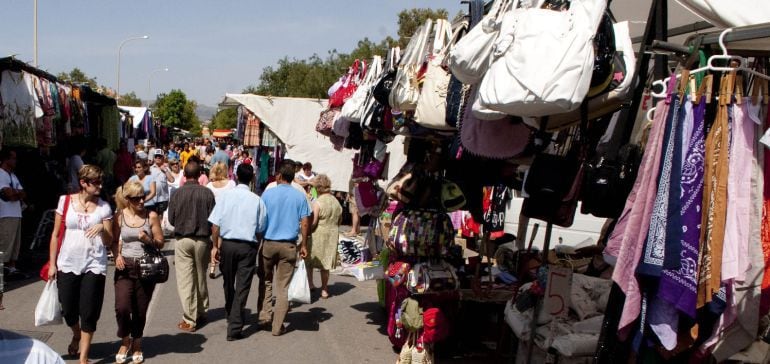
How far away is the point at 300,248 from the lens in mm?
8914

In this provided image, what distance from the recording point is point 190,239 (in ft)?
27.5

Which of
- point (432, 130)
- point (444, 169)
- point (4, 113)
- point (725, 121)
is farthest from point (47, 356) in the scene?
point (4, 113)

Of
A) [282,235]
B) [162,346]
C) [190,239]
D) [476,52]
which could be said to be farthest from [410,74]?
[162,346]

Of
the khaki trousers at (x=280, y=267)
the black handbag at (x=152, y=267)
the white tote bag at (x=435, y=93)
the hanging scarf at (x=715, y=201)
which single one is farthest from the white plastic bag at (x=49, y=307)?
the hanging scarf at (x=715, y=201)

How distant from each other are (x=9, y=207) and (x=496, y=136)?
8.64 m

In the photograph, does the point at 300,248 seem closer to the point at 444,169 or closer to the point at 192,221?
the point at 192,221

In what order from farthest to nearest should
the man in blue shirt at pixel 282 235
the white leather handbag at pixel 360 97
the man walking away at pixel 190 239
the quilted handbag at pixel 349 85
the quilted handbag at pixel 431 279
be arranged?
the quilted handbag at pixel 349 85, the man walking away at pixel 190 239, the man in blue shirt at pixel 282 235, the white leather handbag at pixel 360 97, the quilted handbag at pixel 431 279

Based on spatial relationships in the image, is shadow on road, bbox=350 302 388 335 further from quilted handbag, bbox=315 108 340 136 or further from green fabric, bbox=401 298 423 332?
quilted handbag, bbox=315 108 340 136

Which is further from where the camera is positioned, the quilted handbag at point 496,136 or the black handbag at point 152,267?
the black handbag at point 152,267

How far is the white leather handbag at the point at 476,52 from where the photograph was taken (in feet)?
13.1

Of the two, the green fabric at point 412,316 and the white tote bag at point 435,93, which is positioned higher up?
the white tote bag at point 435,93

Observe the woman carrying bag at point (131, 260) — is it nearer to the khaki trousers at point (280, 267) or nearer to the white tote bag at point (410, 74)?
the khaki trousers at point (280, 267)

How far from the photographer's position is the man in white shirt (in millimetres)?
10617

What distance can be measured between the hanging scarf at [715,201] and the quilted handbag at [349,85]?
6592 millimetres
